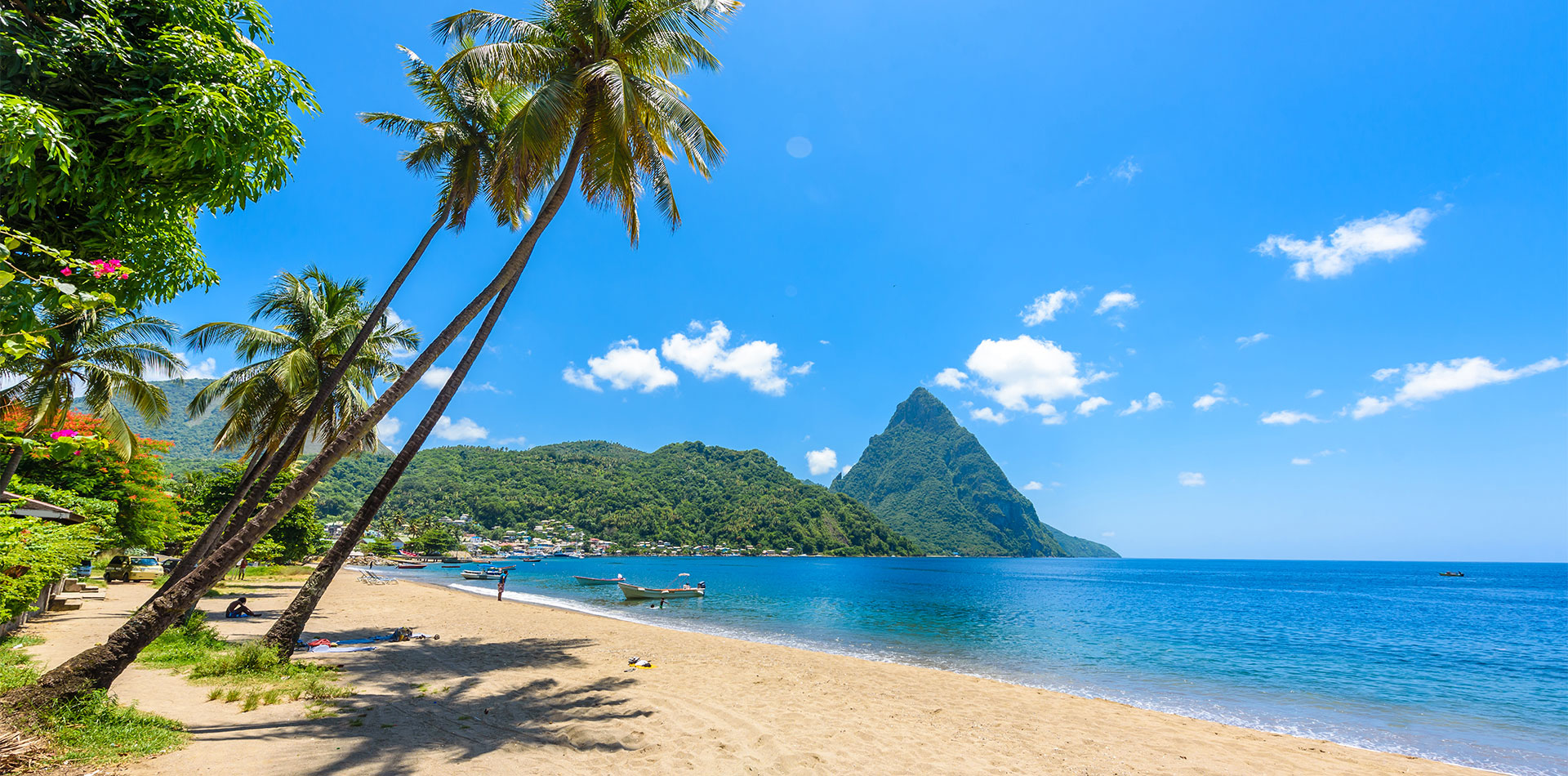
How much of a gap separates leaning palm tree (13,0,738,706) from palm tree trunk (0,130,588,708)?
0.10ft

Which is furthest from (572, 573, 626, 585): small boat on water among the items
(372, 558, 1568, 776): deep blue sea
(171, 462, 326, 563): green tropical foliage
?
(171, 462, 326, 563): green tropical foliage

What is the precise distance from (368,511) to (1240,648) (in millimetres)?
29781

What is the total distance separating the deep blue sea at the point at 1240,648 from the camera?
41.5 feet

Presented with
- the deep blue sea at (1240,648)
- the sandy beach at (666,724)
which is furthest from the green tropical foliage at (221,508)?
the sandy beach at (666,724)

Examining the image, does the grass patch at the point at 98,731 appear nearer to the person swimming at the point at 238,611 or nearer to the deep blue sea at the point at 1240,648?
the person swimming at the point at 238,611

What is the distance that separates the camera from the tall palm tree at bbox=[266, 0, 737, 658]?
30.4 ft

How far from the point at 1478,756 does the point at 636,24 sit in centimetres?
1989

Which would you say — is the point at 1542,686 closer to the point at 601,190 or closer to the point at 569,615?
the point at 601,190

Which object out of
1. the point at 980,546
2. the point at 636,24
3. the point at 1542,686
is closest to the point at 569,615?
the point at 636,24

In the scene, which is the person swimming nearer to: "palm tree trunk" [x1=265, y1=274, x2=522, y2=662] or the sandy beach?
Result: the sandy beach

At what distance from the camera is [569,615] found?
80.3 ft

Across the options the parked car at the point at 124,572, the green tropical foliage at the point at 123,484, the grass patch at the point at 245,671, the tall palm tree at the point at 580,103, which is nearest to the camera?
the grass patch at the point at 245,671

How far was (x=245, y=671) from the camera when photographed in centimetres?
897

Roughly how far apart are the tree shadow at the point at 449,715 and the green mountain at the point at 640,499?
121551 millimetres
